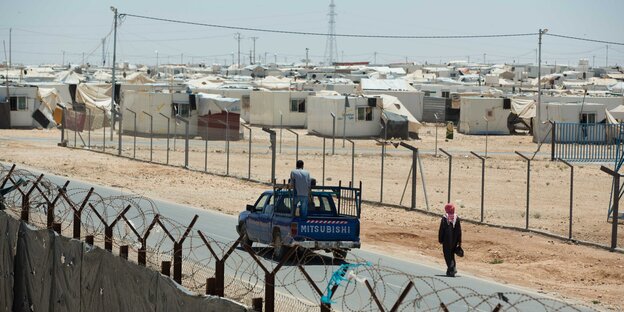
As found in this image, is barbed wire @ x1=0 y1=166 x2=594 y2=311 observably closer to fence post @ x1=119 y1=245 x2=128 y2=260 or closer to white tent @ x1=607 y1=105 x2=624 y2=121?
fence post @ x1=119 y1=245 x2=128 y2=260

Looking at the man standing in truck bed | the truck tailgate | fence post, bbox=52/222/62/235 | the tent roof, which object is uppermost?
the tent roof

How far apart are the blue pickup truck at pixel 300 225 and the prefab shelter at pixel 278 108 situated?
5422 cm

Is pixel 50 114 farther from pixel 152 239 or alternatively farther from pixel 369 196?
pixel 152 239

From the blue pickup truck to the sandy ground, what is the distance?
8.82ft

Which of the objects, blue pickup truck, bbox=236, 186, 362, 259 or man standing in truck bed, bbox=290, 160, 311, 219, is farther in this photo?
man standing in truck bed, bbox=290, 160, 311, 219

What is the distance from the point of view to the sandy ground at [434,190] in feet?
78.6

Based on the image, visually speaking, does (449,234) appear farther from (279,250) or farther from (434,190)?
(434,190)

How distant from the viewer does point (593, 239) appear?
93.1 ft

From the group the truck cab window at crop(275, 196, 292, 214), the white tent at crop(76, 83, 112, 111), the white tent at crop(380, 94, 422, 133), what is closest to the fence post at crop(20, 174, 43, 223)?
the truck cab window at crop(275, 196, 292, 214)

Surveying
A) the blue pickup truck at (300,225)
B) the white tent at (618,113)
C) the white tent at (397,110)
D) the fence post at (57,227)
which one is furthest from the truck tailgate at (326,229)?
the white tent at (618,113)

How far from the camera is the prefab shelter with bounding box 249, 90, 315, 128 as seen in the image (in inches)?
3061

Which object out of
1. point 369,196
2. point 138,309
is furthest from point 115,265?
point 369,196

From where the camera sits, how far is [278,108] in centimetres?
7781

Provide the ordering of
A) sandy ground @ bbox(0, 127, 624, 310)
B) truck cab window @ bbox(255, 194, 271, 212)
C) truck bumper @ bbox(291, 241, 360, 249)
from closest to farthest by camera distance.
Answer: truck bumper @ bbox(291, 241, 360, 249) < truck cab window @ bbox(255, 194, 271, 212) < sandy ground @ bbox(0, 127, 624, 310)
